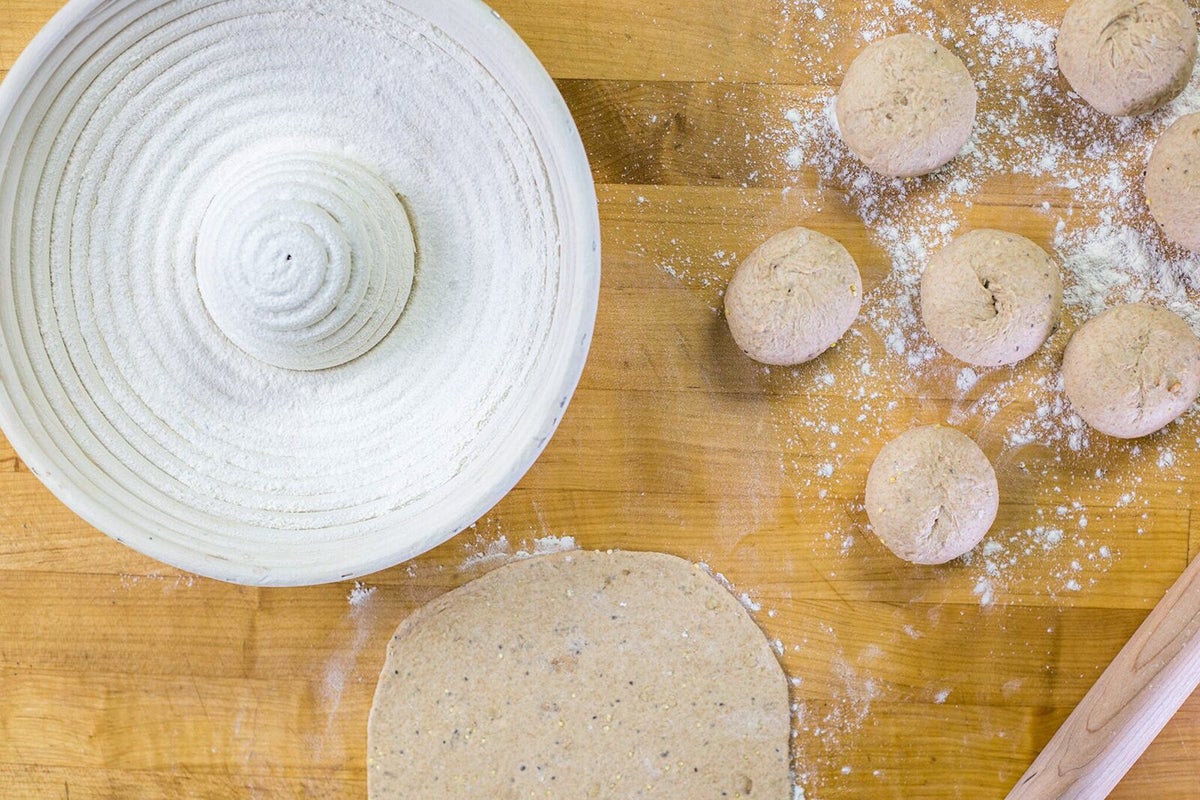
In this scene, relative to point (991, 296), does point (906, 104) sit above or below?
above

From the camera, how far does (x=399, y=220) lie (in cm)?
100

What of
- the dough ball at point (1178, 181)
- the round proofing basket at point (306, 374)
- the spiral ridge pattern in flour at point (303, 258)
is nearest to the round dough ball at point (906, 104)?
the dough ball at point (1178, 181)

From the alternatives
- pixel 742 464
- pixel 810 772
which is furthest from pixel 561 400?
pixel 810 772

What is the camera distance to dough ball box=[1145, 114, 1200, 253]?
43.4 inches

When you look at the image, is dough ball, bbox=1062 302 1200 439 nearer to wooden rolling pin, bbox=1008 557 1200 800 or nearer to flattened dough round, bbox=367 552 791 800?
wooden rolling pin, bbox=1008 557 1200 800

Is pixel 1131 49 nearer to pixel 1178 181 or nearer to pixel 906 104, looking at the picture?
pixel 1178 181

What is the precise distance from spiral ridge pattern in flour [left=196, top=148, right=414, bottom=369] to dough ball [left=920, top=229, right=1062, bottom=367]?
636 mm

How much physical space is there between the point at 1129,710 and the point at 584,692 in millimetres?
657

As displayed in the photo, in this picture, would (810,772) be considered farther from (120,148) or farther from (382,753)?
(120,148)

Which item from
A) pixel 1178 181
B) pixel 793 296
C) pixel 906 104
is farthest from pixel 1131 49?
pixel 793 296

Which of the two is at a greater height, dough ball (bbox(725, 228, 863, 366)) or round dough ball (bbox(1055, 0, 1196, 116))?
round dough ball (bbox(1055, 0, 1196, 116))

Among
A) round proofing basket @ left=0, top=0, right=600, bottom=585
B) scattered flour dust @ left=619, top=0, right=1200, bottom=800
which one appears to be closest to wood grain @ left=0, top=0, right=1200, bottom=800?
scattered flour dust @ left=619, top=0, right=1200, bottom=800

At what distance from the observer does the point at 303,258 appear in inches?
36.5

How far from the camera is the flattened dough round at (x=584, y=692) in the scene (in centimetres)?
116
